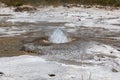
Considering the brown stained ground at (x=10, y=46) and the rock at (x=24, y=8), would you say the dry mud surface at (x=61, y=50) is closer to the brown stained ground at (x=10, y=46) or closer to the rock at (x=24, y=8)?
the brown stained ground at (x=10, y=46)

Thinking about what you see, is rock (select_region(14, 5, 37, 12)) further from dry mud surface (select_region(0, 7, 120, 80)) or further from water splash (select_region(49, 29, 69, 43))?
water splash (select_region(49, 29, 69, 43))

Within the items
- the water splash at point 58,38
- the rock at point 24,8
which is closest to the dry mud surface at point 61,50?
the water splash at point 58,38

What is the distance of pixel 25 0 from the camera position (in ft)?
86.4

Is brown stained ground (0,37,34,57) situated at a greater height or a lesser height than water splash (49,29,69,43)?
lesser

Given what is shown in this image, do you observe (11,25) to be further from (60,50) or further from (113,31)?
(60,50)

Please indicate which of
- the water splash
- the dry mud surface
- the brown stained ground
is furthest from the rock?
the water splash

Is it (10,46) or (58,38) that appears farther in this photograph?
(58,38)

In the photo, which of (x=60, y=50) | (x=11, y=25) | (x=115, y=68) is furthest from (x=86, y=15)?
(x=115, y=68)

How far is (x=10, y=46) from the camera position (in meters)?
12.4

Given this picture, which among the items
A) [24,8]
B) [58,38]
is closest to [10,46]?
[58,38]

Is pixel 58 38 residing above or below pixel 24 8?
above

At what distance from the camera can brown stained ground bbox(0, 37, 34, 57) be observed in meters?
11.4

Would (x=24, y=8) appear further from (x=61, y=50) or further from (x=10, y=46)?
(x=61, y=50)

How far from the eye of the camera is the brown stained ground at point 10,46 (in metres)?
11.4
